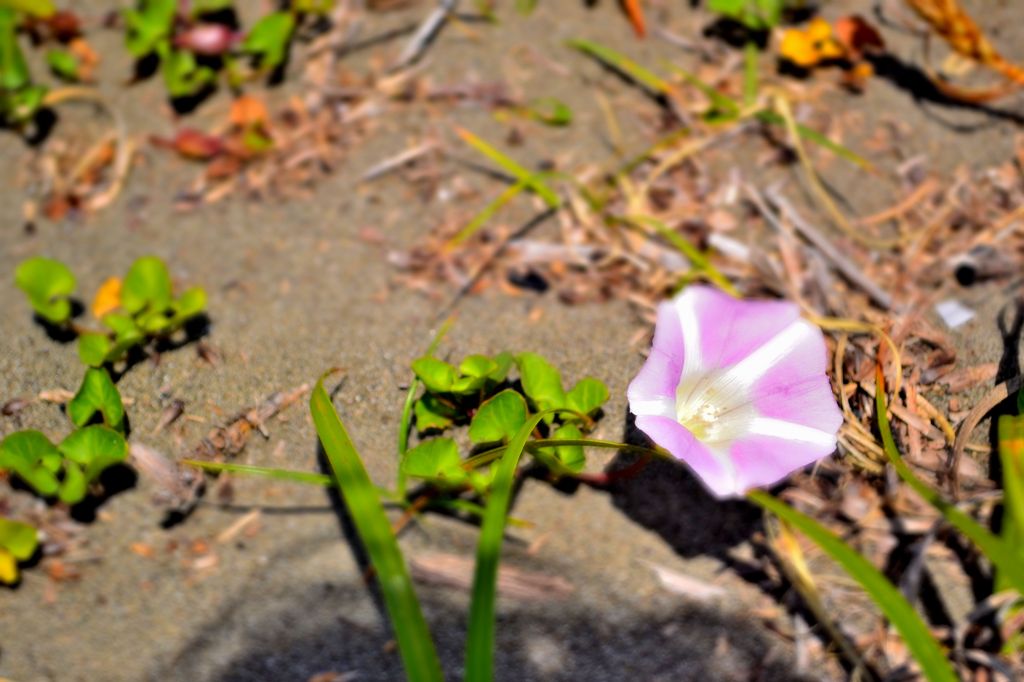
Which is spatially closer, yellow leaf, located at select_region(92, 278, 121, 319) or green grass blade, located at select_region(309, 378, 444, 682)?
green grass blade, located at select_region(309, 378, 444, 682)

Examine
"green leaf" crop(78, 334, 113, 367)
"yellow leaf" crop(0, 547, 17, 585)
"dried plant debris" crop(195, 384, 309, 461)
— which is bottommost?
"yellow leaf" crop(0, 547, 17, 585)

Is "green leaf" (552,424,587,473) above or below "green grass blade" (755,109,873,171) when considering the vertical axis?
below

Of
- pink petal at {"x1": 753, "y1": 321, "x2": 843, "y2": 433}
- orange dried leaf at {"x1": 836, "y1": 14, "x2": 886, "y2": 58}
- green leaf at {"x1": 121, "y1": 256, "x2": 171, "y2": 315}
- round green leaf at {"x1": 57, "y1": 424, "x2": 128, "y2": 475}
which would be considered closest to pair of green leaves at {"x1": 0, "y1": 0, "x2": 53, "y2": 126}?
green leaf at {"x1": 121, "y1": 256, "x2": 171, "y2": 315}

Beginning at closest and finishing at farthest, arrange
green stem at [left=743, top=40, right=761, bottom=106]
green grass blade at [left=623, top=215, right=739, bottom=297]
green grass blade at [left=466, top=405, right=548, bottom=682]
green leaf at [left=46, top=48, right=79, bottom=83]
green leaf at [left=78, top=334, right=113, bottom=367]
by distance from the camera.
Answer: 1. green grass blade at [left=466, top=405, right=548, bottom=682]
2. green leaf at [left=78, top=334, right=113, bottom=367]
3. green grass blade at [left=623, top=215, right=739, bottom=297]
4. green stem at [left=743, top=40, right=761, bottom=106]
5. green leaf at [left=46, top=48, right=79, bottom=83]

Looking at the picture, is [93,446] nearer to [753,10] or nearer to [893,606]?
[893,606]

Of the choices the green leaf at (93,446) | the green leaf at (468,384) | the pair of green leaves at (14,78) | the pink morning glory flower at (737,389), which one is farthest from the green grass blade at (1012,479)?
the pair of green leaves at (14,78)

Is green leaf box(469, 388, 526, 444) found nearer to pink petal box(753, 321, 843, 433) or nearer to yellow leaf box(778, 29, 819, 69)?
pink petal box(753, 321, 843, 433)

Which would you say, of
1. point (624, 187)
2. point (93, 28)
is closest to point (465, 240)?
point (624, 187)

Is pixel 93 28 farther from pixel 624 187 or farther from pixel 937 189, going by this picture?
pixel 937 189
